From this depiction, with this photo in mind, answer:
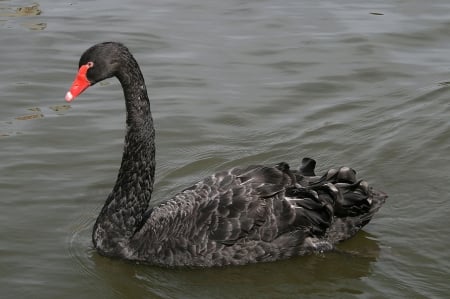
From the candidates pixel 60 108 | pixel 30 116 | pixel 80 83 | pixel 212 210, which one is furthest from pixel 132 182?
pixel 60 108

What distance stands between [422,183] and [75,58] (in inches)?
173

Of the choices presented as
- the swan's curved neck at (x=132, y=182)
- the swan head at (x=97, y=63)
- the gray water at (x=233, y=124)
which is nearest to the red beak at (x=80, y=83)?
the swan head at (x=97, y=63)

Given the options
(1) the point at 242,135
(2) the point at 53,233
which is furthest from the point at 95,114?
(2) the point at 53,233

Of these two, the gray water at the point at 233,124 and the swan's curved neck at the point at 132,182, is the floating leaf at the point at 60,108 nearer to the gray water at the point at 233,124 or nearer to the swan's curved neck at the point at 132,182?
the gray water at the point at 233,124

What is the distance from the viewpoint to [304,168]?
236 inches

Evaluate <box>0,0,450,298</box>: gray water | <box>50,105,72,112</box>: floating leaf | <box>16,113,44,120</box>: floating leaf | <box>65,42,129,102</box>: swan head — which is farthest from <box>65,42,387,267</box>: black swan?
<box>50,105,72,112</box>: floating leaf

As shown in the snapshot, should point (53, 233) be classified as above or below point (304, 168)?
below

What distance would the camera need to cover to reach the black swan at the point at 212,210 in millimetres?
5590

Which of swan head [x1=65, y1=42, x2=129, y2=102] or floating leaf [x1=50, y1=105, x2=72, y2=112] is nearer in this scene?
swan head [x1=65, y1=42, x2=129, y2=102]

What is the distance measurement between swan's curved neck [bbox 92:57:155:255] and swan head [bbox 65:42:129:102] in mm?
131

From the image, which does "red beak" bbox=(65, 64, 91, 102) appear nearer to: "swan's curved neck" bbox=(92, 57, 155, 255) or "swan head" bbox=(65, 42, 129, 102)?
"swan head" bbox=(65, 42, 129, 102)

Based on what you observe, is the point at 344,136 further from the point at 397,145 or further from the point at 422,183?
the point at 422,183

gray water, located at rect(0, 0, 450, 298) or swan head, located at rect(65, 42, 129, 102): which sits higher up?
swan head, located at rect(65, 42, 129, 102)

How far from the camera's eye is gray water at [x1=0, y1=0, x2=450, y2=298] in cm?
558
